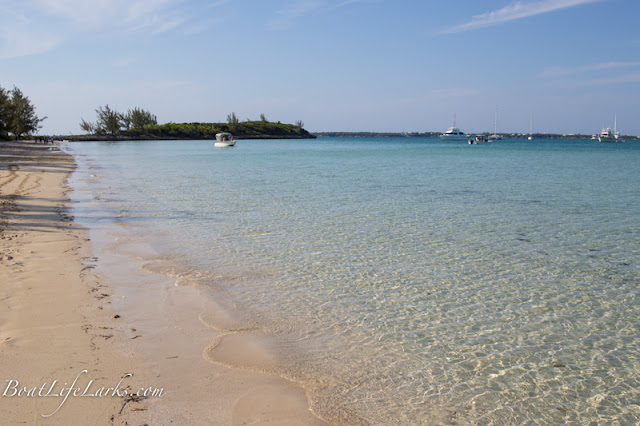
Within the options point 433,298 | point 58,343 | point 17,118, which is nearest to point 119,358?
point 58,343

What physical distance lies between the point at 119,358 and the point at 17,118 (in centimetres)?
8322

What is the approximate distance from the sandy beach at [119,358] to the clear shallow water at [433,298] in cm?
53

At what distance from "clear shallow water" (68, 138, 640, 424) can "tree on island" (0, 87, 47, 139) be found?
6325cm

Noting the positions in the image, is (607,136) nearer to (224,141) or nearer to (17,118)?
(224,141)

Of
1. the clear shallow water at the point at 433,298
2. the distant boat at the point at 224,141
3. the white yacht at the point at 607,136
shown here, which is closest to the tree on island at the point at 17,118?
the distant boat at the point at 224,141

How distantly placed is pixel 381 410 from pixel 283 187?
18.6 meters

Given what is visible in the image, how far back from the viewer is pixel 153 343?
17.1 ft

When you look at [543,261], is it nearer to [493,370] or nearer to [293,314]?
[493,370]

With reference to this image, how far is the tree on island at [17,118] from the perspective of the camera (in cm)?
6506

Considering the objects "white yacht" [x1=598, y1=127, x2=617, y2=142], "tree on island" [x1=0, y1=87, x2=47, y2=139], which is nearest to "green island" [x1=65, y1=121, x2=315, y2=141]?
"tree on island" [x1=0, y1=87, x2=47, y2=139]

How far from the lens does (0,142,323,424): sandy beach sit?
152 inches

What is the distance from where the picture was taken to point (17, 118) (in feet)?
237

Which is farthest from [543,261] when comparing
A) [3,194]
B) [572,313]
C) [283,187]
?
[3,194]

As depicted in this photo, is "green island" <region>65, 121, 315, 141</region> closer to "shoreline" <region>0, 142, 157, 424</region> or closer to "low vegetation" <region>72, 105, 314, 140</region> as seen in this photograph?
"low vegetation" <region>72, 105, 314, 140</region>
